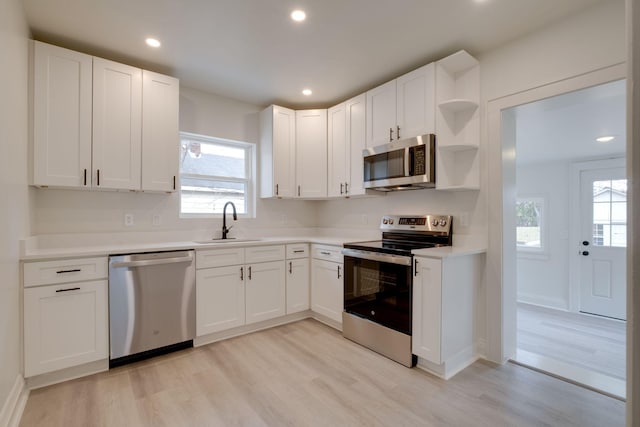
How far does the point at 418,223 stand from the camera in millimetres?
2938

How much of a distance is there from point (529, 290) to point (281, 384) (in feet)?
16.7

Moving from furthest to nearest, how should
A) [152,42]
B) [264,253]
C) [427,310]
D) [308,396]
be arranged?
[264,253] → [152,42] → [427,310] → [308,396]

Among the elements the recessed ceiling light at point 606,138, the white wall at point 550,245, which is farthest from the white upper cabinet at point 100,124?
the white wall at point 550,245

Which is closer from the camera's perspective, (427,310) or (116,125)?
(427,310)

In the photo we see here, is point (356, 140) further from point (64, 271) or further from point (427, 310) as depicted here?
point (64, 271)

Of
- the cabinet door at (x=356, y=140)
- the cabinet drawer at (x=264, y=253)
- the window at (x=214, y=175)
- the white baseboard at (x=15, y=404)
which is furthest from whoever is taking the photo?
the window at (x=214, y=175)

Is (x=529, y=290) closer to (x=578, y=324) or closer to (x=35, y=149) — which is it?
(x=578, y=324)

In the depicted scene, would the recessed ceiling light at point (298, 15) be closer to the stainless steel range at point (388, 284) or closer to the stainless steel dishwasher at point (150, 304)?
the stainless steel range at point (388, 284)

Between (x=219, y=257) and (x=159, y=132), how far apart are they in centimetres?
131

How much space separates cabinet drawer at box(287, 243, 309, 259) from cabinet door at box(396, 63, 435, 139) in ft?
5.10

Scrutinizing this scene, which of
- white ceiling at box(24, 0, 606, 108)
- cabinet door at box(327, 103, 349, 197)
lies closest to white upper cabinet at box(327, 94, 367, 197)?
cabinet door at box(327, 103, 349, 197)

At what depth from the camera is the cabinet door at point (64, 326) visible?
2.01 metres

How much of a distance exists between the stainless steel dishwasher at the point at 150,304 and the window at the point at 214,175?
906 millimetres

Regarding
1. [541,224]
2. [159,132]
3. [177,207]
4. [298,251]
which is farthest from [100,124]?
[541,224]
